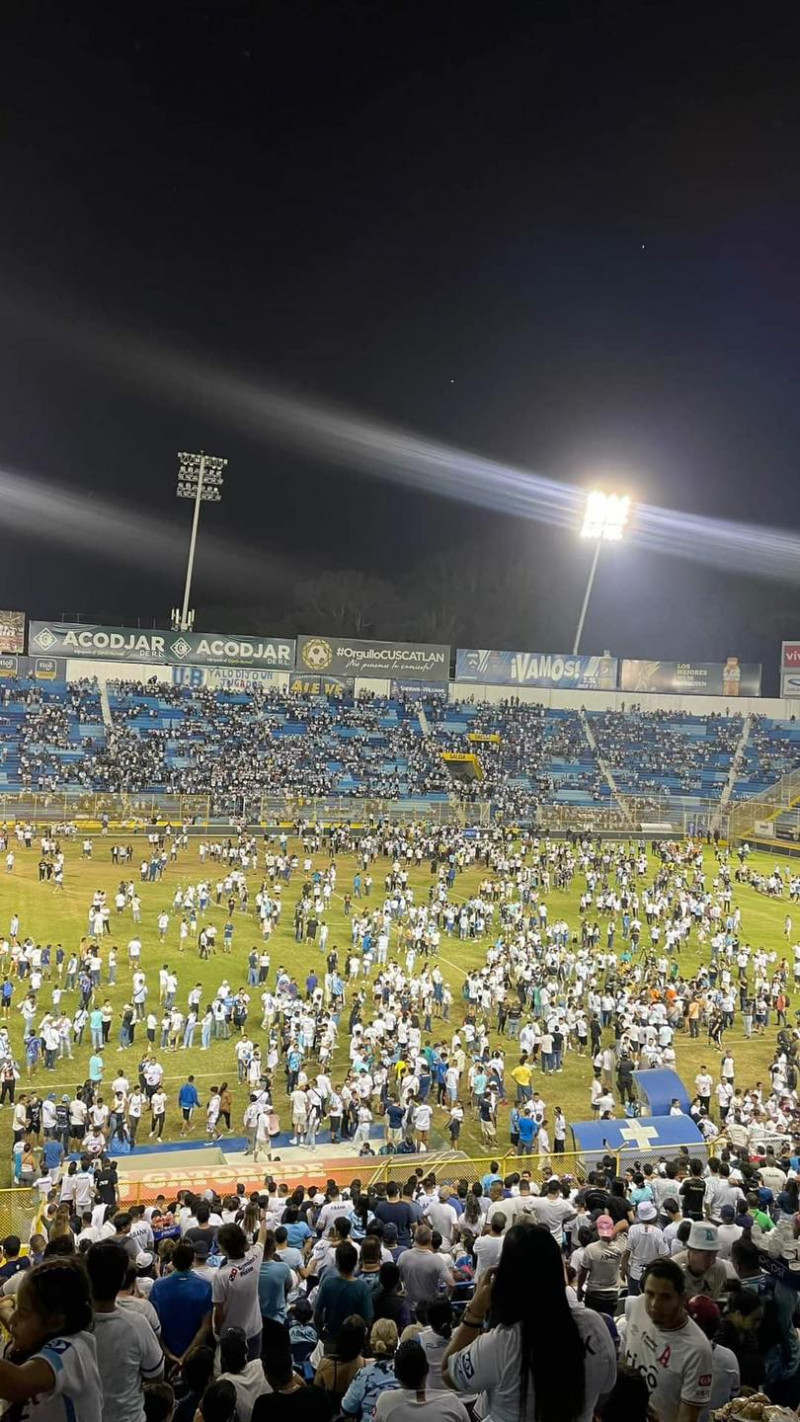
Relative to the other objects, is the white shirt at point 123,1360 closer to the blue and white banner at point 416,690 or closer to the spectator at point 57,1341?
the spectator at point 57,1341

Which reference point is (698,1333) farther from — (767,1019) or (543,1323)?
(767,1019)

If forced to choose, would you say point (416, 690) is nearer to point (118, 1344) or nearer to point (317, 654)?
point (317, 654)

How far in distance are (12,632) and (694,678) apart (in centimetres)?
4263

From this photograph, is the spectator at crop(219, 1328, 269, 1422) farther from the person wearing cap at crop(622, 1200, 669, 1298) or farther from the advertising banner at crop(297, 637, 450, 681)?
the advertising banner at crop(297, 637, 450, 681)

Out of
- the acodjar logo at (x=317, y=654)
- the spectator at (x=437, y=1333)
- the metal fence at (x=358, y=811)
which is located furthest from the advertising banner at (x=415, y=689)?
the spectator at (x=437, y=1333)

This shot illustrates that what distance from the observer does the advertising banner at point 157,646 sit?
54.2 m

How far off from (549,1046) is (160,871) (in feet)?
58.7

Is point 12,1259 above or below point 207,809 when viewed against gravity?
below

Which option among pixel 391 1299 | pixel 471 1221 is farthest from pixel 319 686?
pixel 391 1299

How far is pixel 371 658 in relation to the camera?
198 feet

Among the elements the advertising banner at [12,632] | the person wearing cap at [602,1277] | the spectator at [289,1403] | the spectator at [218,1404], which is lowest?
the person wearing cap at [602,1277]

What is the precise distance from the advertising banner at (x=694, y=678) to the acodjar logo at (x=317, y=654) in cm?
1958

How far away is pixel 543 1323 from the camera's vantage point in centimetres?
301

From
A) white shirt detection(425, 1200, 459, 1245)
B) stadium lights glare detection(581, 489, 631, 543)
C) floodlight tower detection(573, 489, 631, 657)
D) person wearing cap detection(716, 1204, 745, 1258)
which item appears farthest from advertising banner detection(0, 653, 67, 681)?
person wearing cap detection(716, 1204, 745, 1258)
